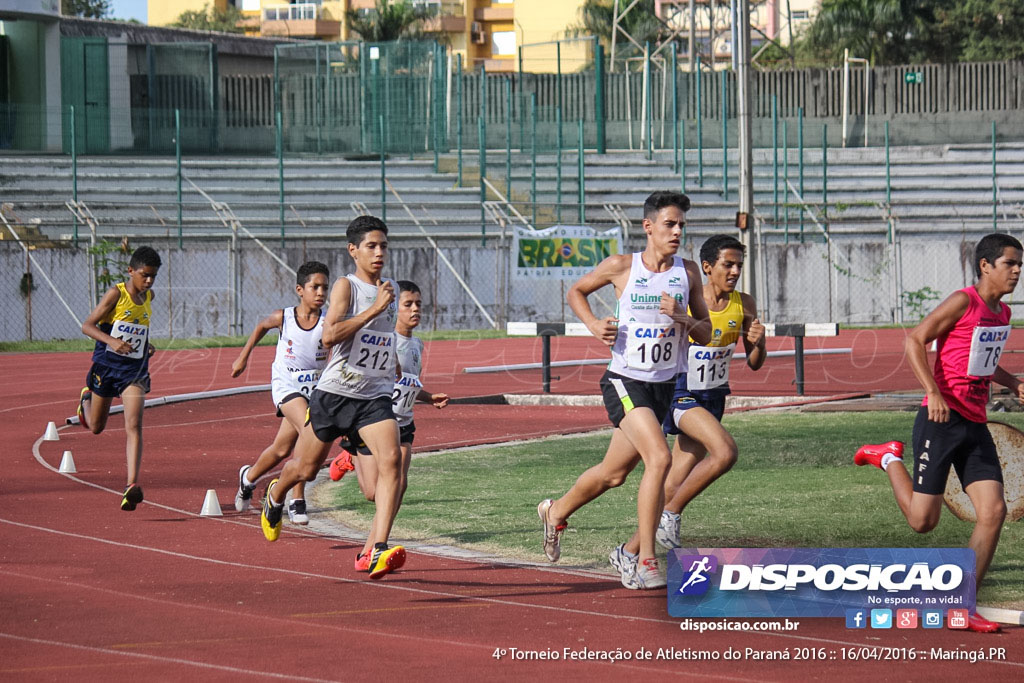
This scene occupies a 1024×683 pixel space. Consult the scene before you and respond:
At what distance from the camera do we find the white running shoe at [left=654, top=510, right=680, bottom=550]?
8773 mm

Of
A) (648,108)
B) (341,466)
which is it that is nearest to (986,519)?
(341,466)

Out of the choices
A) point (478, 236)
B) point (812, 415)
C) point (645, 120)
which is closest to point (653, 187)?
point (645, 120)

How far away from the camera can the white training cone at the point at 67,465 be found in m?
12.9

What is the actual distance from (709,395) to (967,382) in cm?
204

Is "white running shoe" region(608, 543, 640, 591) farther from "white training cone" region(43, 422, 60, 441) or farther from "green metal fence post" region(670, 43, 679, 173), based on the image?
"green metal fence post" region(670, 43, 679, 173)

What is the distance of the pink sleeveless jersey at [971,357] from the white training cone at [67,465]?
8.33m

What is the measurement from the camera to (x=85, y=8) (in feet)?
248

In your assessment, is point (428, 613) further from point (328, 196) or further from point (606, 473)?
point (328, 196)

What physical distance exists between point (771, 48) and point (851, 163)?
84.2 ft

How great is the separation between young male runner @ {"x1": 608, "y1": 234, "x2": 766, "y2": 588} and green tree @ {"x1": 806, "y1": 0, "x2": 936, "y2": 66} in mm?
52231

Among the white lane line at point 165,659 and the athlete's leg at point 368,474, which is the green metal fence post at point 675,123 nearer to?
the athlete's leg at point 368,474

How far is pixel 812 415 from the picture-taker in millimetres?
17078

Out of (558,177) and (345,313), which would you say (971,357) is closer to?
(345,313)

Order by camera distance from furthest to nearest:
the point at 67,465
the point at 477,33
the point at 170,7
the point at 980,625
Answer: the point at 170,7 → the point at 477,33 → the point at 67,465 → the point at 980,625
